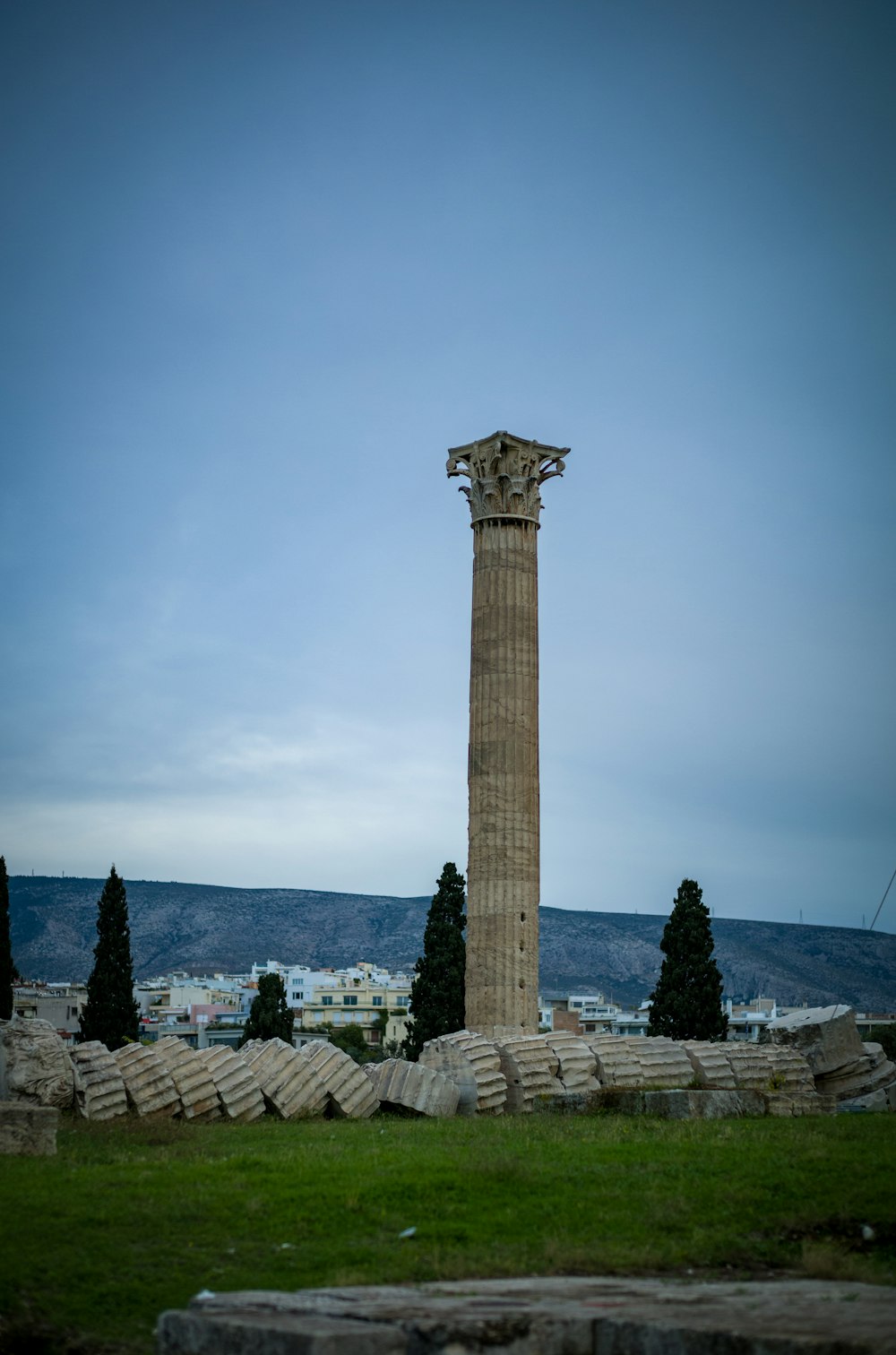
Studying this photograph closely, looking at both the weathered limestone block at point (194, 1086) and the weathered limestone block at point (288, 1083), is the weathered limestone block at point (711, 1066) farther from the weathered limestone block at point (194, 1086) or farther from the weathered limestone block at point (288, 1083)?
the weathered limestone block at point (194, 1086)

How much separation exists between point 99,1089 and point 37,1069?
867 millimetres

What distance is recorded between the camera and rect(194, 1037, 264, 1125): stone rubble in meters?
19.5

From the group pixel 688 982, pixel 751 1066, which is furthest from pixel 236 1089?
pixel 688 982

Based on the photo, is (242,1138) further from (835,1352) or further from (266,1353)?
(835,1352)

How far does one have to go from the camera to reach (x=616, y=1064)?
2314 centimetres

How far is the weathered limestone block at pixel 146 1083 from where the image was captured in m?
18.9

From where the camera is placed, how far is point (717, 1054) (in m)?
23.8

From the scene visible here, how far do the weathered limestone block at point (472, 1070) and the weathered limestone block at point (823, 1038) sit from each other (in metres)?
6.64

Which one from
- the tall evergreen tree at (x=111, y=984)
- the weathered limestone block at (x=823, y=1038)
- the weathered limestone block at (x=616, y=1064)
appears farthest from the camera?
the tall evergreen tree at (x=111, y=984)

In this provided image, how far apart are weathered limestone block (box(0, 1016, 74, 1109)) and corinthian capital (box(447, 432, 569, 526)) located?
15245mm

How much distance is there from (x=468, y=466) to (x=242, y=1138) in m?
17.9

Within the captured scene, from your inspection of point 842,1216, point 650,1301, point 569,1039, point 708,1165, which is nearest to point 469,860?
point 569,1039

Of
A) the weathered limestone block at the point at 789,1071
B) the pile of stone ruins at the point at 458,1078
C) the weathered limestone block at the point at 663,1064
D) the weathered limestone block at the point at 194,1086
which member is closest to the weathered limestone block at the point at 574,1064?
the pile of stone ruins at the point at 458,1078

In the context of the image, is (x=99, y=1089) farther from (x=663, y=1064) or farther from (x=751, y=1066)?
(x=751, y=1066)
